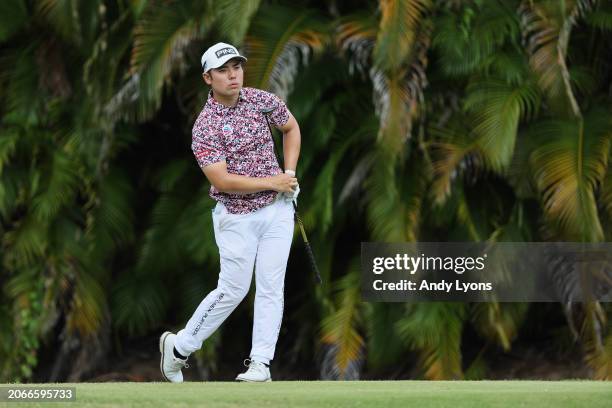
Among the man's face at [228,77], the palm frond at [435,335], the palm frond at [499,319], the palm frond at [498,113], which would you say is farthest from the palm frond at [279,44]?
the man's face at [228,77]

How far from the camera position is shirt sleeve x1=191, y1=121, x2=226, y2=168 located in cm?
763

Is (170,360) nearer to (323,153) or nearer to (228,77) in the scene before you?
(228,77)

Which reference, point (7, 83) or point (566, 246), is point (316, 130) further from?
point (7, 83)

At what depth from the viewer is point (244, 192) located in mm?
7680

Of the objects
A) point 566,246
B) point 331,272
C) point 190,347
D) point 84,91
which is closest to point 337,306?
point 331,272

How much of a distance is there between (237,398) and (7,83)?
779 centimetres

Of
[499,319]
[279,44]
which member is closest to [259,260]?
[279,44]

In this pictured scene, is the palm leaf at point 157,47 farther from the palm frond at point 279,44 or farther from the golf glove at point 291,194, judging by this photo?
the golf glove at point 291,194

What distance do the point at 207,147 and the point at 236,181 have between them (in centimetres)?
25

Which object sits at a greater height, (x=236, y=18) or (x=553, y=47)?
(x=553, y=47)

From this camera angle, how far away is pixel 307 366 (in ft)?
47.2

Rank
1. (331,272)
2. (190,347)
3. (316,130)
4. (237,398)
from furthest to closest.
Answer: (331,272) → (316,130) → (190,347) → (237,398)

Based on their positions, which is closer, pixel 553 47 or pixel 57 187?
pixel 553 47

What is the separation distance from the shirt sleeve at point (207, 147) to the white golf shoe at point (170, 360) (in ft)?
3.73
